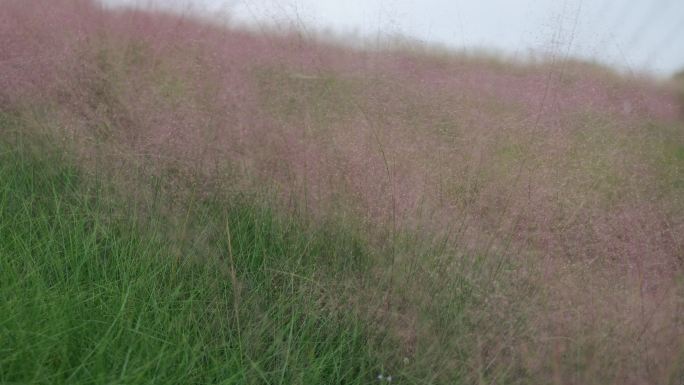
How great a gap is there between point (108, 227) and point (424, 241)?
0.98m

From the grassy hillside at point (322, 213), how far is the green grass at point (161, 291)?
1cm

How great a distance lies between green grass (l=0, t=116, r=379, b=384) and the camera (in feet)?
5.13

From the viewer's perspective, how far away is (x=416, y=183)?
7.45ft

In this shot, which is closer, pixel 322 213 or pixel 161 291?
pixel 161 291

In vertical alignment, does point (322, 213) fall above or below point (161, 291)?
above

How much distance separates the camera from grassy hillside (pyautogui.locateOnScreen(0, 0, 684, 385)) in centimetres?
173

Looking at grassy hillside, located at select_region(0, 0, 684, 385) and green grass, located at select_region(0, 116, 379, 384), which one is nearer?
green grass, located at select_region(0, 116, 379, 384)

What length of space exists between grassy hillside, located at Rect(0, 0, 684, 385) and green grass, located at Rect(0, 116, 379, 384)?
10 millimetres

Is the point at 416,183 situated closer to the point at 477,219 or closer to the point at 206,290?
the point at 477,219

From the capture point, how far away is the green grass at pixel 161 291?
1.56 metres

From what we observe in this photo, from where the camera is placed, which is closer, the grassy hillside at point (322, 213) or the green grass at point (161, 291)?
the green grass at point (161, 291)

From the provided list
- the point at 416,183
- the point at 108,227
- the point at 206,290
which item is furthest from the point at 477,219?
the point at 108,227

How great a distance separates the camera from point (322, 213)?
2191mm

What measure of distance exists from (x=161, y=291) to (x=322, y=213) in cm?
58
